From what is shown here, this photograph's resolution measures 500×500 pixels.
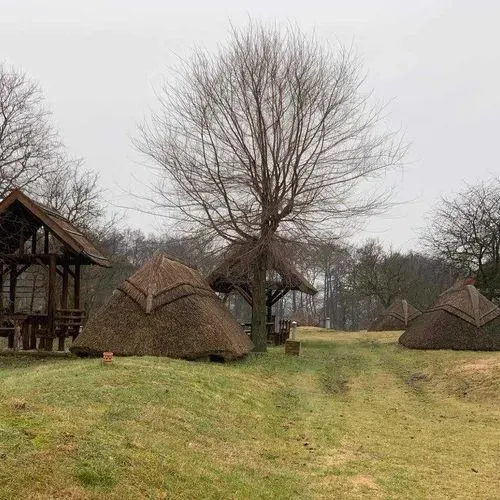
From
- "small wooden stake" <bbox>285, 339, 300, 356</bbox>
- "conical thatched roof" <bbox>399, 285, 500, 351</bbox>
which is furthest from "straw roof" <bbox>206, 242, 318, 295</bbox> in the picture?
"conical thatched roof" <bbox>399, 285, 500, 351</bbox>

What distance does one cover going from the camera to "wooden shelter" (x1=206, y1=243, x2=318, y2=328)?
19938 millimetres

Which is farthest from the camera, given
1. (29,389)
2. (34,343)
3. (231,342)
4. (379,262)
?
(379,262)

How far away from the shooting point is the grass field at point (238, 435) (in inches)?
205

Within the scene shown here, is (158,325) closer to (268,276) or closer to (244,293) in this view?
(268,276)

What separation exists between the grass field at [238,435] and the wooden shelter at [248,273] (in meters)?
5.59

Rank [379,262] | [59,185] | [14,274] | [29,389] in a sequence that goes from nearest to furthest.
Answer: [29,389]
[14,274]
[59,185]
[379,262]

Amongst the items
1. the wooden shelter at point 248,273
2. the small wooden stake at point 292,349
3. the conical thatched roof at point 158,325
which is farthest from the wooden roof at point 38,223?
the small wooden stake at point 292,349

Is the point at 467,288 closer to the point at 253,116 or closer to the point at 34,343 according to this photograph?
the point at 253,116

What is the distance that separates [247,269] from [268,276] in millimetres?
4702

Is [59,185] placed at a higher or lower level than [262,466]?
higher

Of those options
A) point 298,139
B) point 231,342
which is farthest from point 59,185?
point 231,342

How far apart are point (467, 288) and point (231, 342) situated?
488 inches

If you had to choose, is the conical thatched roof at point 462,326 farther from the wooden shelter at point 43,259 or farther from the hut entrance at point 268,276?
the wooden shelter at point 43,259

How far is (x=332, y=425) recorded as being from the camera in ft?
32.4
